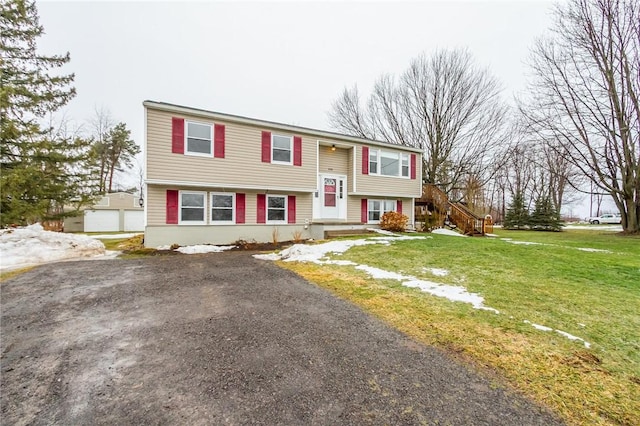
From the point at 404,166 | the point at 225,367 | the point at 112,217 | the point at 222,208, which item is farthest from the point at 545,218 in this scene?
the point at 112,217

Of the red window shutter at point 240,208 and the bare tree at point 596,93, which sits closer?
the red window shutter at point 240,208

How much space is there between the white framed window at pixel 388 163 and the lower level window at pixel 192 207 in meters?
8.98

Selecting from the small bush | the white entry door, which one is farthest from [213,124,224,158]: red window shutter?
the small bush

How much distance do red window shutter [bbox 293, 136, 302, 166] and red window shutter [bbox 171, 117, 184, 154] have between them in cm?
486

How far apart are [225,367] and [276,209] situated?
10.5 meters

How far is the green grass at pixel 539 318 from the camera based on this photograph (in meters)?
2.15

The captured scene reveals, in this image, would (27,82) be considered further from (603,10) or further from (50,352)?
(603,10)

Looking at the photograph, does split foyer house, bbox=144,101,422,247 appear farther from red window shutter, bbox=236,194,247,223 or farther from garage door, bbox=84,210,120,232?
garage door, bbox=84,210,120,232

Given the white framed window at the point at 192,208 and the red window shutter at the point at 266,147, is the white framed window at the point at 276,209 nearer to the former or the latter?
the red window shutter at the point at 266,147

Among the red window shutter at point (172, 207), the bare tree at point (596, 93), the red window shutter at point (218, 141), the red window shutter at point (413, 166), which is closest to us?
the red window shutter at point (172, 207)

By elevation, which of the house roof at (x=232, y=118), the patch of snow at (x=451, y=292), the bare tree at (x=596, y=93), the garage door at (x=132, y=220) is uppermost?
the bare tree at (x=596, y=93)

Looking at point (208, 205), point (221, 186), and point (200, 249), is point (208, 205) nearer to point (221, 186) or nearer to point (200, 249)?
point (221, 186)

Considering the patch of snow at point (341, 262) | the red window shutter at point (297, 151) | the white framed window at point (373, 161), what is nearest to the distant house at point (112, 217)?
the red window shutter at point (297, 151)

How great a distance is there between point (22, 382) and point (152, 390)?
1228 mm
